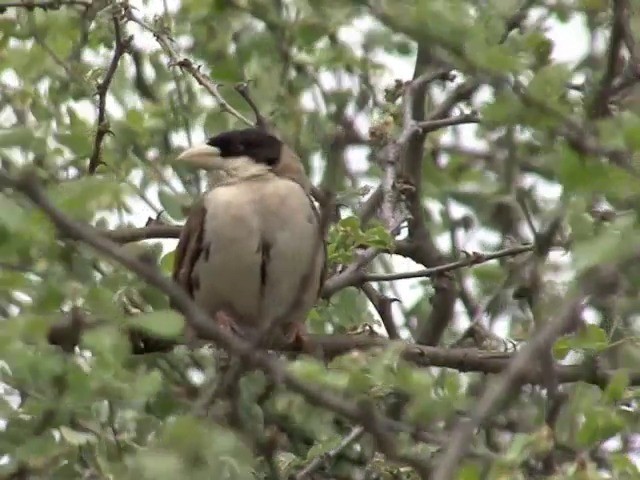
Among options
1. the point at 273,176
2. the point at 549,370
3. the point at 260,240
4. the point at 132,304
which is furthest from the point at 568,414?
the point at 273,176

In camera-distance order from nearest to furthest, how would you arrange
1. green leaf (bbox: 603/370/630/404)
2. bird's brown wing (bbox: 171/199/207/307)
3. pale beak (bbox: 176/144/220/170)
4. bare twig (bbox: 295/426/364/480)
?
green leaf (bbox: 603/370/630/404) < bare twig (bbox: 295/426/364/480) < bird's brown wing (bbox: 171/199/207/307) < pale beak (bbox: 176/144/220/170)

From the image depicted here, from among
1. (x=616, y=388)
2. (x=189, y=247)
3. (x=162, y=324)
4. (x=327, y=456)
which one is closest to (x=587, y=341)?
(x=616, y=388)

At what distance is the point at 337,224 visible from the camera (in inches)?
165

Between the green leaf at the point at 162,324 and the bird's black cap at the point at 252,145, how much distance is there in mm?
2284

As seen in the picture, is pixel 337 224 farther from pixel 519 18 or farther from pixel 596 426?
pixel 596 426

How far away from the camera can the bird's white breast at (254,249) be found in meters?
4.54

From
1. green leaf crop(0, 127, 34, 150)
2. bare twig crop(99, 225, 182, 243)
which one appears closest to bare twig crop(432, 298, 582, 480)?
green leaf crop(0, 127, 34, 150)

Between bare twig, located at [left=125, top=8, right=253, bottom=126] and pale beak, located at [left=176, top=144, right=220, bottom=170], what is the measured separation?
17cm

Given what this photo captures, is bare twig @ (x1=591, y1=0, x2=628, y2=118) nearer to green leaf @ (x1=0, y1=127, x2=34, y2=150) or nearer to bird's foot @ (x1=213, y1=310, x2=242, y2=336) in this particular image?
green leaf @ (x1=0, y1=127, x2=34, y2=150)

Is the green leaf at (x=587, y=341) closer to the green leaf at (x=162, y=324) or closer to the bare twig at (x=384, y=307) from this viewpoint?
the green leaf at (x=162, y=324)

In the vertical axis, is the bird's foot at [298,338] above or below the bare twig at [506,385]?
below

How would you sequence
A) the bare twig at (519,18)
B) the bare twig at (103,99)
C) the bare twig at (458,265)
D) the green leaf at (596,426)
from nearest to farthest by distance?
the green leaf at (596,426), the bare twig at (519,18), the bare twig at (103,99), the bare twig at (458,265)

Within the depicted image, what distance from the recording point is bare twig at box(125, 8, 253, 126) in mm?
4602

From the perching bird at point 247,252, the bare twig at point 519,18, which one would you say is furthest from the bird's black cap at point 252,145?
the bare twig at point 519,18
